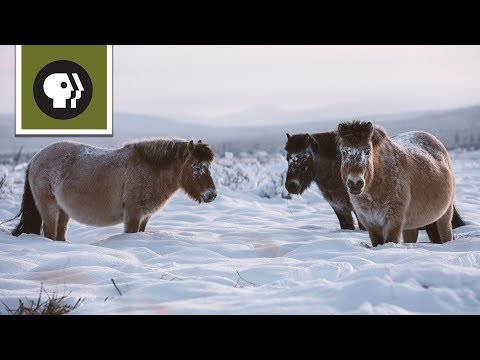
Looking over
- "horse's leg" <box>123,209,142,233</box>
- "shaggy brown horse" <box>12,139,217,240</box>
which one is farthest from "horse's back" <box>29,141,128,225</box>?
"horse's leg" <box>123,209,142,233</box>

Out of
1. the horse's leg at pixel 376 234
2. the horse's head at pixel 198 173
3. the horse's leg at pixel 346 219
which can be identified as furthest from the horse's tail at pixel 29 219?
the horse's leg at pixel 376 234

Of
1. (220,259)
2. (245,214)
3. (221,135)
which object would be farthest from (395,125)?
(220,259)

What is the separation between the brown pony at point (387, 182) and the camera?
6000mm

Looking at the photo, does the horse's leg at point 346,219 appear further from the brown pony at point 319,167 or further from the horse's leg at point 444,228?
the horse's leg at point 444,228

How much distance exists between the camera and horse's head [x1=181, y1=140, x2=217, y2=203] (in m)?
7.92

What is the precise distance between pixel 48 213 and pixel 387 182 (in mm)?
4452

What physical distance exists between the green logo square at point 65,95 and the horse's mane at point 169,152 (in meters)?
1.83

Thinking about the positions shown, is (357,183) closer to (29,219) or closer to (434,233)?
(434,233)

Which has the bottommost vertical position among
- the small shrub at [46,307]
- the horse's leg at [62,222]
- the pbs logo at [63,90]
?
the horse's leg at [62,222]

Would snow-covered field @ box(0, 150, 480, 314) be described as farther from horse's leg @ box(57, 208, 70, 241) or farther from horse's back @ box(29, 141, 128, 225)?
horse's back @ box(29, 141, 128, 225)

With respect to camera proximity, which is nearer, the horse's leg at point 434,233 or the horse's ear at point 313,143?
the horse's leg at point 434,233

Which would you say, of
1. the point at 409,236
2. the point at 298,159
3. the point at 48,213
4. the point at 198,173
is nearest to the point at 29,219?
the point at 48,213
